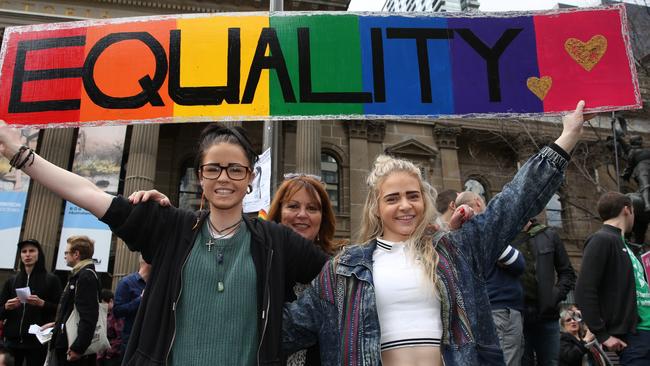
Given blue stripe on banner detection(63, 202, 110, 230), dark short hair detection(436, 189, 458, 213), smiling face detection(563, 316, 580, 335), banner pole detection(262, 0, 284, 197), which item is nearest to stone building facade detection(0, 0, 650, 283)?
blue stripe on banner detection(63, 202, 110, 230)

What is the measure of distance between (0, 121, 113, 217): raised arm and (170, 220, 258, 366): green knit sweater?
1.44 feet

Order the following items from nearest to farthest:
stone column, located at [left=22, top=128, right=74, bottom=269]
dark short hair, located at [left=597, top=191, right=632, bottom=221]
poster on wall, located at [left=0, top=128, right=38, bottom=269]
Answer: dark short hair, located at [left=597, top=191, right=632, bottom=221], poster on wall, located at [left=0, top=128, right=38, bottom=269], stone column, located at [left=22, top=128, right=74, bottom=269]

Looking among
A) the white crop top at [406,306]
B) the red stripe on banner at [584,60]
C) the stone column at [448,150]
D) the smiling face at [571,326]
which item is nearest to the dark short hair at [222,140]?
the white crop top at [406,306]

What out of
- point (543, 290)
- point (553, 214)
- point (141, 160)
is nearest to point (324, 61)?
point (543, 290)

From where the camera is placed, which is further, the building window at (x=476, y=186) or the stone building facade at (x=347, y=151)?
the building window at (x=476, y=186)

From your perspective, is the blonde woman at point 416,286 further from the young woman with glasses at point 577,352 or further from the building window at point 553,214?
the building window at point 553,214

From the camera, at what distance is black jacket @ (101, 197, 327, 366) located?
1.98 metres

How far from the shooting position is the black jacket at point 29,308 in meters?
6.39

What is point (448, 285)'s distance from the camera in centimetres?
220

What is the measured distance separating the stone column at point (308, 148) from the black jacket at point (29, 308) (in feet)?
39.4

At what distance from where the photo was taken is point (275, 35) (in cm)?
362

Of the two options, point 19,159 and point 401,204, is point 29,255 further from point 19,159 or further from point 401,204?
point 401,204

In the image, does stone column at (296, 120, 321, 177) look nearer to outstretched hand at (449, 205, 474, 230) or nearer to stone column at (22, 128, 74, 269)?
stone column at (22, 128, 74, 269)

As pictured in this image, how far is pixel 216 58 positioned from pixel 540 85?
2.32 m
